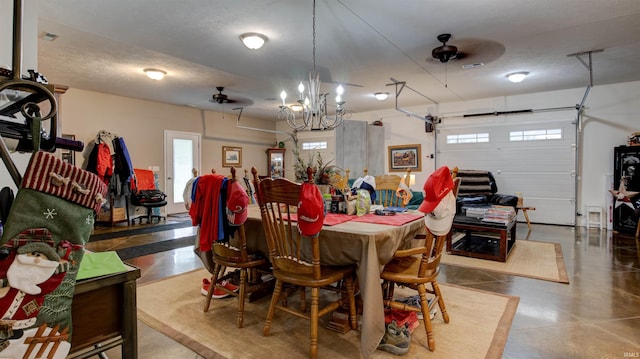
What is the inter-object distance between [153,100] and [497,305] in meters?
7.54

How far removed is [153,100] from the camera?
730 cm

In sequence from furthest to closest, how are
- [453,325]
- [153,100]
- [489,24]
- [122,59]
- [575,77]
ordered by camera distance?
[153,100], [575,77], [122,59], [489,24], [453,325]

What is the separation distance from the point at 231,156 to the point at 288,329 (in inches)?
296

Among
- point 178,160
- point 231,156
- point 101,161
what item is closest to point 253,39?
point 101,161

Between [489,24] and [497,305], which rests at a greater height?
[489,24]

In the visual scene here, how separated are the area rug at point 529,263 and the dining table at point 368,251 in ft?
6.33

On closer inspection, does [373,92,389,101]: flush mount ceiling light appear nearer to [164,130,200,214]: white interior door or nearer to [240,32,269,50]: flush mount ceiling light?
[240,32,269,50]: flush mount ceiling light

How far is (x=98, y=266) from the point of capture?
100 centimetres

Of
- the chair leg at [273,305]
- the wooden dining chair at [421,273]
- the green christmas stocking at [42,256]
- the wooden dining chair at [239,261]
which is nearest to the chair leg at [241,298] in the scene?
the wooden dining chair at [239,261]

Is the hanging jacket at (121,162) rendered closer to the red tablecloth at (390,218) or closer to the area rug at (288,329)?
the area rug at (288,329)

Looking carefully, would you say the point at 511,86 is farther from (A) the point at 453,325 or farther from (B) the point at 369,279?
(B) the point at 369,279

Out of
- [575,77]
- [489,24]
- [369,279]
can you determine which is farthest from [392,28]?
[575,77]

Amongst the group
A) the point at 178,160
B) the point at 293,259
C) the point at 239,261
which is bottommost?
the point at 239,261

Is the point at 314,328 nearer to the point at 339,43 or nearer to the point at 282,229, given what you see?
the point at 282,229
